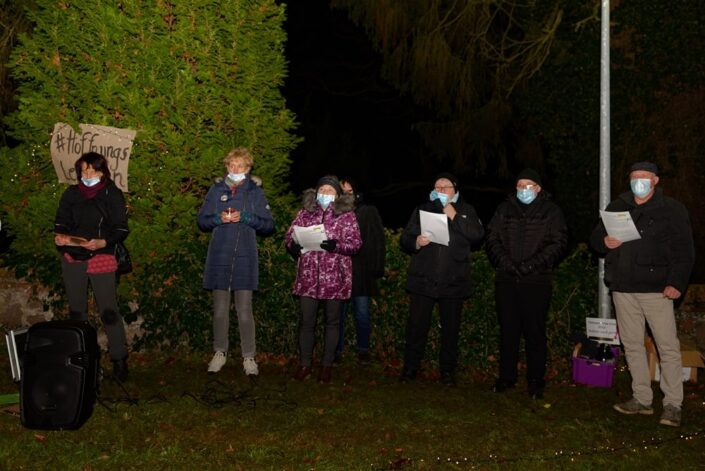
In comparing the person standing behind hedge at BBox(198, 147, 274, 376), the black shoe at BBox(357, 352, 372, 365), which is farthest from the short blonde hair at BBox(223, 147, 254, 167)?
the black shoe at BBox(357, 352, 372, 365)

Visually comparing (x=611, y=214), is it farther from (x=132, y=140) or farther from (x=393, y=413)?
(x=132, y=140)

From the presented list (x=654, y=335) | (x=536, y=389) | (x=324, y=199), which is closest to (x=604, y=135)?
(x=654, y=335)

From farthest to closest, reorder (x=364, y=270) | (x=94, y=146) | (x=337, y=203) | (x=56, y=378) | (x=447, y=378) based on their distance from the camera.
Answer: (x=94, y=146), (x=364, y=270), (x=447, y=378), (x=337, y=203), (x=56, y=378)

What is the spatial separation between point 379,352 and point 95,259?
126 inches

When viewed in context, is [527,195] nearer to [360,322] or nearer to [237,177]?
[360,322]

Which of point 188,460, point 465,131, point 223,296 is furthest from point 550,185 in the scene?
point 188,460

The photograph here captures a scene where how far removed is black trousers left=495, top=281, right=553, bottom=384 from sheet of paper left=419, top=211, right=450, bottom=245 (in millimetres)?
674

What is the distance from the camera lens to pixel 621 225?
8.11 m

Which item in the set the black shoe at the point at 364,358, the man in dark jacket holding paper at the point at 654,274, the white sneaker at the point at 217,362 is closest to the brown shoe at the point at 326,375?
the black shoe at the point at 364,358

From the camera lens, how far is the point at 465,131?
19453mm

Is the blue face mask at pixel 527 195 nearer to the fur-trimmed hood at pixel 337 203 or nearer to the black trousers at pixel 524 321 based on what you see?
the black trousers at pixel 524 321

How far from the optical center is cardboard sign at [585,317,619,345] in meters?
9.34

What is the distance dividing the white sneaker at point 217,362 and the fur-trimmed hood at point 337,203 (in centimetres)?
169

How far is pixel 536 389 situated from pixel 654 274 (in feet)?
5.36
